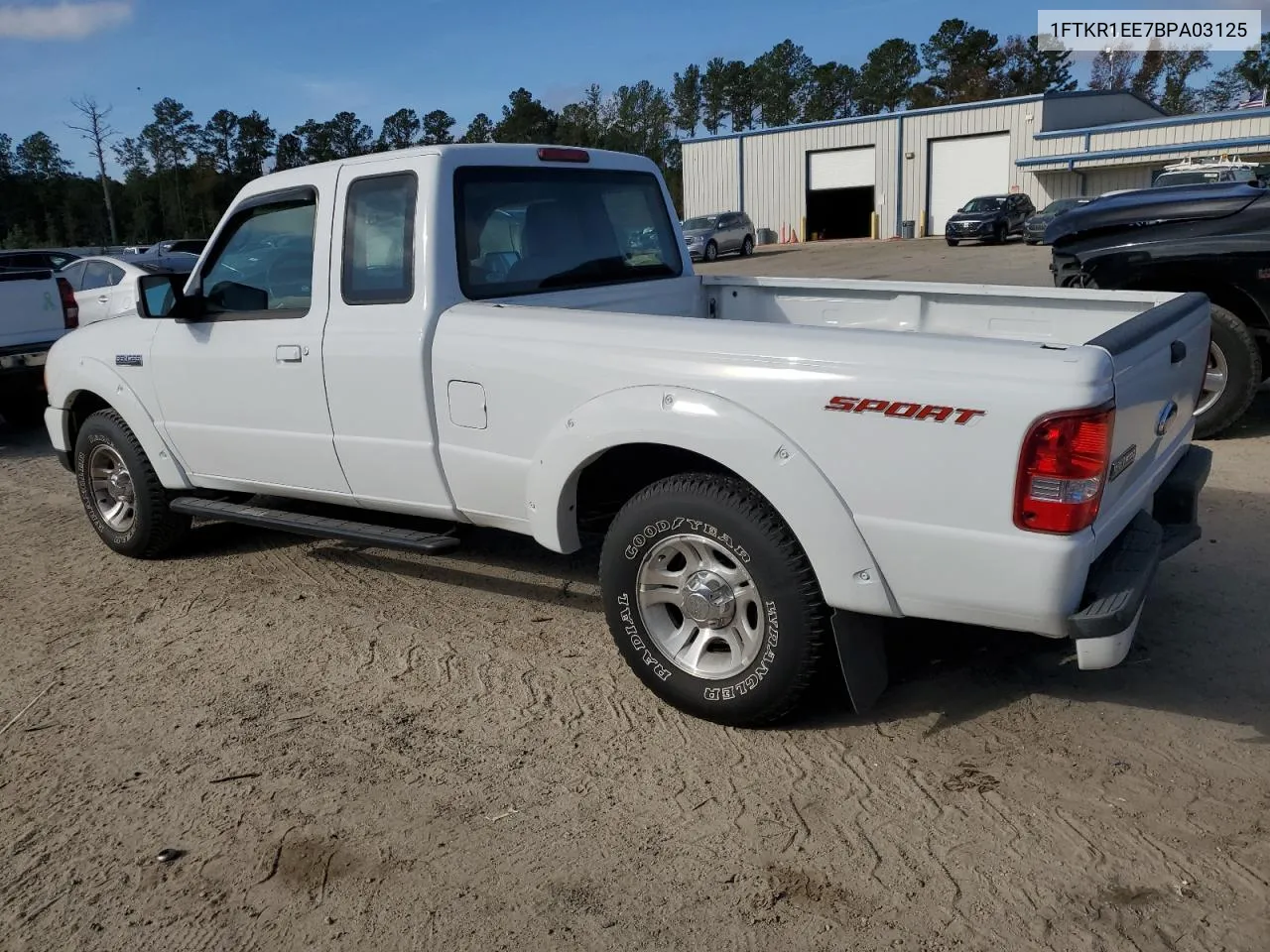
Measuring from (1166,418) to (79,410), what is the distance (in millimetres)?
5464

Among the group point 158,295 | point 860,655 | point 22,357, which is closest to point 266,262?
point 158,295

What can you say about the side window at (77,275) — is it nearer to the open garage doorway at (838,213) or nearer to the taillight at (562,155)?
the taillight at (562,155)

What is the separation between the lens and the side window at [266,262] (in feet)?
15.2

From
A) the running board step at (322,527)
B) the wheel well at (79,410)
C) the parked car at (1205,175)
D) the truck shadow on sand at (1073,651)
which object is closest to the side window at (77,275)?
the wheel well at (79,410)

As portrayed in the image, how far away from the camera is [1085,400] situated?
8.96 feet

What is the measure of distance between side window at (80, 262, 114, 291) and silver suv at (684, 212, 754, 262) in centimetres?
2227

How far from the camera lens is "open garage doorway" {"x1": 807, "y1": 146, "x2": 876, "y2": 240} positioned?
146ft

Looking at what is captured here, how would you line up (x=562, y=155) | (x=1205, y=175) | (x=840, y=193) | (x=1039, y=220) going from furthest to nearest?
(x=840, y=193) → (x=1039, y=220) → (x=1205, y=175) → (x=562, y=155)

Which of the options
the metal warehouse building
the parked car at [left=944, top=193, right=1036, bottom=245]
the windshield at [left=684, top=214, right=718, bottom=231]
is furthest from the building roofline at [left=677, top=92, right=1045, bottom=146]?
the windshield at [left=684, top=214, right=718, bottom=231]

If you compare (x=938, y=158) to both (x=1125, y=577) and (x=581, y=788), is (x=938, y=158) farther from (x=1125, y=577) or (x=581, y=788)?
(x=581, y=788)

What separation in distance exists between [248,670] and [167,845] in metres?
1.26

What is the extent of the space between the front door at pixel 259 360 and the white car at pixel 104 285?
7.51m

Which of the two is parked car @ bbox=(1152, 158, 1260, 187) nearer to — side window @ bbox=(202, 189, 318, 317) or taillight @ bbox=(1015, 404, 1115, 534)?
side window @ bbox=(202, 189, 318, 317)

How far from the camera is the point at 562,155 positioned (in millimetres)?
4789
